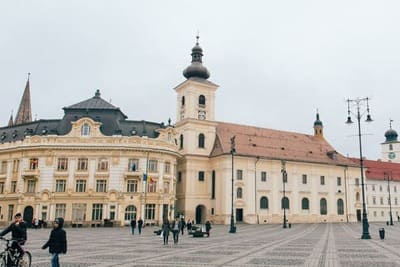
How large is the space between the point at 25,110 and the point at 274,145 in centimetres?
6401

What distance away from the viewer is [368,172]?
93625 mm

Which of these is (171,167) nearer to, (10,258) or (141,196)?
(141,196)

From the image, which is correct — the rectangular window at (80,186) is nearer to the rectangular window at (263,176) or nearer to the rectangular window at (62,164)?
the rectangular window at (62,164)

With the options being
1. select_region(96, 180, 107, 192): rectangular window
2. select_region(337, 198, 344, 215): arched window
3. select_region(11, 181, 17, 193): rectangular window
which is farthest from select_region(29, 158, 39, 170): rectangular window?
select_region(337, 198, 344, 215): arched window

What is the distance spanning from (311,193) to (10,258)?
65843 mm

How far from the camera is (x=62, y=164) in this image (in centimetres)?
5206

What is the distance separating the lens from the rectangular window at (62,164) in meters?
51.9

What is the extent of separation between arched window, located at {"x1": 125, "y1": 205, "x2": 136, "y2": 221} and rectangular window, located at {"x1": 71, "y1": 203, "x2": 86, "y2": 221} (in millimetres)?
5366

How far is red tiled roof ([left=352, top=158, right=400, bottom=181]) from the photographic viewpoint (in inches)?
3674

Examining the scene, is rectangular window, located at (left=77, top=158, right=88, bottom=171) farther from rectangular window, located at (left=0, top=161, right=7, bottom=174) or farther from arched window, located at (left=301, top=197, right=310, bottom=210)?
arched window, located at (left=301, top=197, right=310, bottom=210)

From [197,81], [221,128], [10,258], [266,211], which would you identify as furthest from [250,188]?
[10,258]

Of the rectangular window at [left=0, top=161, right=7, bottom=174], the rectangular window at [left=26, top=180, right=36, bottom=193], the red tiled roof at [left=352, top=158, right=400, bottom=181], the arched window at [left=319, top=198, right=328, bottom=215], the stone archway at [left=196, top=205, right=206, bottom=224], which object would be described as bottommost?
the stone archway at [left=196, top=205, right=206, bottom=224]

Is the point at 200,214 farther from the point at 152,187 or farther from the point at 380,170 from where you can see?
the point at 380,170

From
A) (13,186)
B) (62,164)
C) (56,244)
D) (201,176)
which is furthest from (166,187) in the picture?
(56,244)
